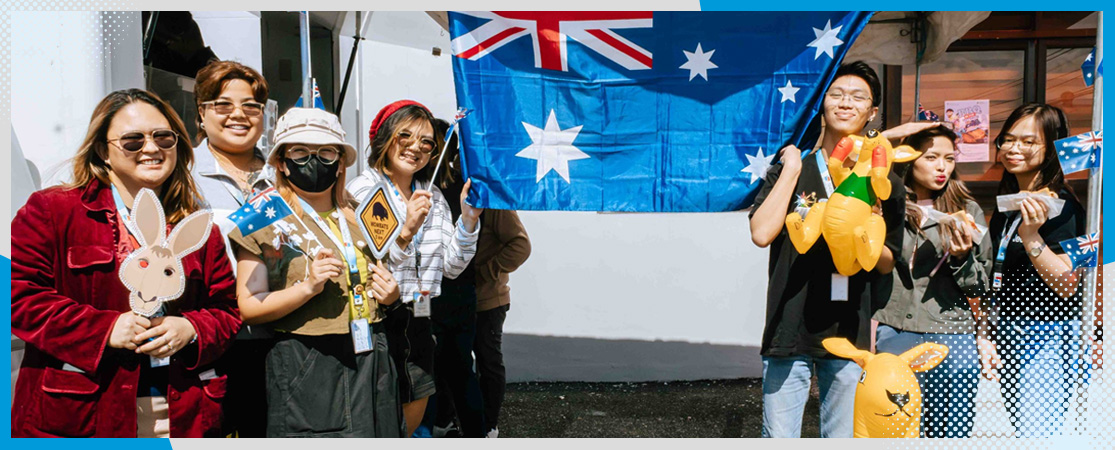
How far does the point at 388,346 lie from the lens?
10.1 feet

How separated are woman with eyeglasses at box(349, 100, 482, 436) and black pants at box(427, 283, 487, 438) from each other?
16 centimetres

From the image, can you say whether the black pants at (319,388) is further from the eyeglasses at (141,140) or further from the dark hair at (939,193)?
the dark hair at (939,193)

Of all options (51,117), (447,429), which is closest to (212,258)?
(51,117)

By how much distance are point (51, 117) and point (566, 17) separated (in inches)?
84.5

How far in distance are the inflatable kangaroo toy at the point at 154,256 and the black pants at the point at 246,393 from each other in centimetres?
38

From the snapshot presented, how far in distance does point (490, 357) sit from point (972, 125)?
3789mm

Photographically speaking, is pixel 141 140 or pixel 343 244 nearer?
pixel 141 140

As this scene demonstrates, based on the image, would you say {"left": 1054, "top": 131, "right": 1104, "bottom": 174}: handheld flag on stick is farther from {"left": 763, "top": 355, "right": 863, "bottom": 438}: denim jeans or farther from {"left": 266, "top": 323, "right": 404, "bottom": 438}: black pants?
{"left": 266, "top": 323, "right": 404, "bottom": 438}: black pants

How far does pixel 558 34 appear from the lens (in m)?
3.69

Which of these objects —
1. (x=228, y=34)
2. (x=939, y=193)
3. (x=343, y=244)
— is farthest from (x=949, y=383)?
(x=228, y=34)

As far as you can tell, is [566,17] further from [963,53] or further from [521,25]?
[963,53]

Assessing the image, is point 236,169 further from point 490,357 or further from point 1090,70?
point 1090,70

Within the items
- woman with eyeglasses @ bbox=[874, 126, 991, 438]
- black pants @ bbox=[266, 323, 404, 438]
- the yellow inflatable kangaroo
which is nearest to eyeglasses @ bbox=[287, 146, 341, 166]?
black pants @ bbox=[266, 323, 404, 438]

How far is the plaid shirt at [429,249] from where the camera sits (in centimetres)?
342
